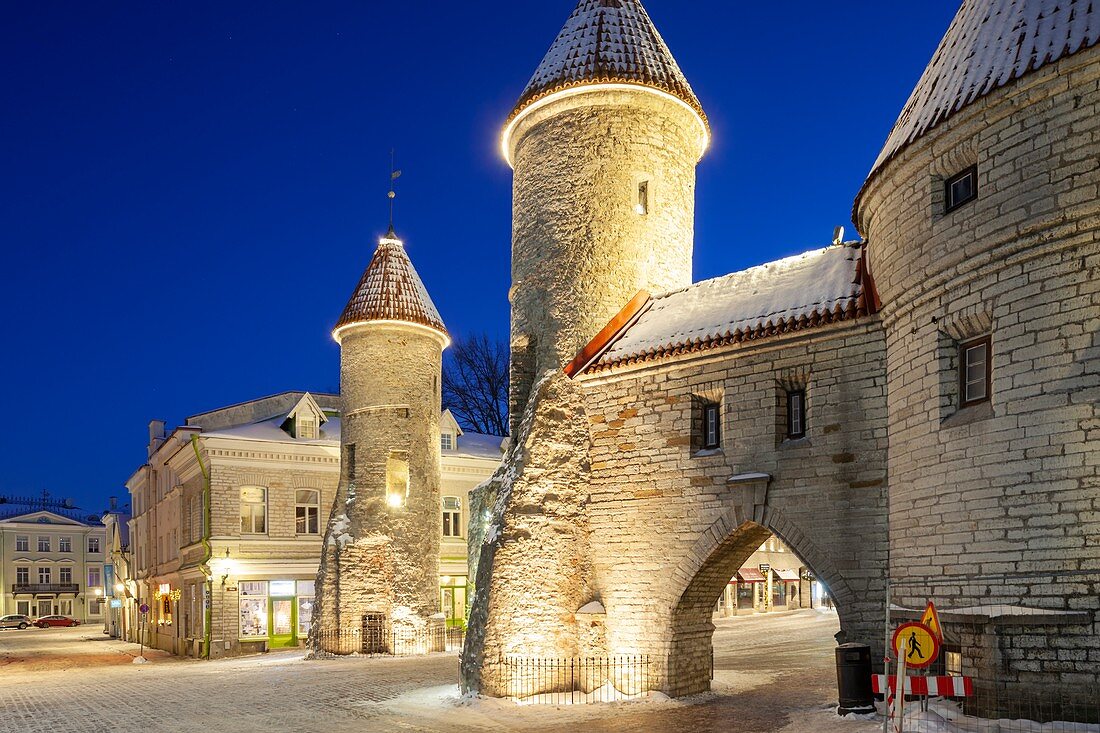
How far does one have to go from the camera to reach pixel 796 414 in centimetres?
1508

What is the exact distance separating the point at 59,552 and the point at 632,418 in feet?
227

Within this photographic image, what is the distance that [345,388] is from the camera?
28.4 m

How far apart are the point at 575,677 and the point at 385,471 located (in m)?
12.1

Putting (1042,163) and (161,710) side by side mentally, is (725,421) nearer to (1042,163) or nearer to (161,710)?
(1042,163)

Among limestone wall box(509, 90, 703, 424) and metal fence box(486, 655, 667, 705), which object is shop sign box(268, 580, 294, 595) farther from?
metal fence box(486, 655, 667, 705)

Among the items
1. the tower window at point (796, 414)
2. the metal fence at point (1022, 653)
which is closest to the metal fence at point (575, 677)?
the tower window at point (796, 414)

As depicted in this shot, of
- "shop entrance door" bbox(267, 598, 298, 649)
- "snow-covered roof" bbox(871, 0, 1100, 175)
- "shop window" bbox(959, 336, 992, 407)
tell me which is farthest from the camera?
"shop entrance door" bbox(267, 598, 298, 649)

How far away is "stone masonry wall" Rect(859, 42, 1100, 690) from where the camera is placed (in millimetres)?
10047

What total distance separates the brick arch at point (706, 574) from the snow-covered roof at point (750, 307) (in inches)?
112

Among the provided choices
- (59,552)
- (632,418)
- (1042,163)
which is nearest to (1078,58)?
(1042,163)

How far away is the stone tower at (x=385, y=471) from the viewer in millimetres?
26547

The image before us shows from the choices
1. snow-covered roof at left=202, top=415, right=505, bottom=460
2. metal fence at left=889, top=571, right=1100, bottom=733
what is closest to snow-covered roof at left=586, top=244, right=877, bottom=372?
metal fence at left=889, top=571, right=1100, bottom=733

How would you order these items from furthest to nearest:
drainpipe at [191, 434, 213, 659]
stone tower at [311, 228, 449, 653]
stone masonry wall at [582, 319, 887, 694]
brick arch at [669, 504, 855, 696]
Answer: drainpipe at [191, 434, 213, 659]
stone tower at [311, 228, 449, 653]
brick arch at [669, 504, 855, 696]
stone masonry wall at [582, 319, 887, 694]

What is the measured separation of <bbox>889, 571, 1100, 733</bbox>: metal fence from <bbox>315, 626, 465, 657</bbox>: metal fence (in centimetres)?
1718
